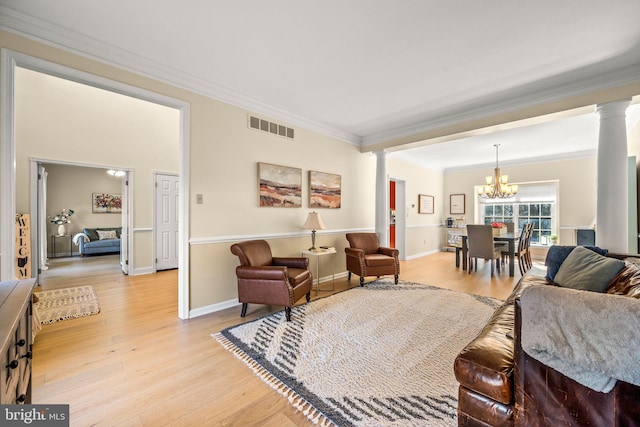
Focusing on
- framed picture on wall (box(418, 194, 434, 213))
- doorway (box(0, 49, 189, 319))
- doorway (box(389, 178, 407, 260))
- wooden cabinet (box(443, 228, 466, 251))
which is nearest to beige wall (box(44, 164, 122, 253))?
doorway (box(0, 49, 189, 319))

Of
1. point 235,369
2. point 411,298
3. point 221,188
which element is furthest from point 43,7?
point 411,298

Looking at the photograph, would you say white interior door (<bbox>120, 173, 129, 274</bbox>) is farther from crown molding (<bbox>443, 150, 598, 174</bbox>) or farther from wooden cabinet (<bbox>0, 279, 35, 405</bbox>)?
crown molding (<bbox>443, 150, 598, 174</bbox>)

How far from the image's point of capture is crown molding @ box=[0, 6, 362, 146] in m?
2.00

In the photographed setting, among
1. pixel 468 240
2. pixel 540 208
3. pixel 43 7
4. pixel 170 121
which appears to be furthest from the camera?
pixel 540 208

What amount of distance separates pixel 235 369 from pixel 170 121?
215 inches

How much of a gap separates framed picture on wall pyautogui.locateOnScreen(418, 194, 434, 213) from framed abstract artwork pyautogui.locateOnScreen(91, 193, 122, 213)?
9046 mm

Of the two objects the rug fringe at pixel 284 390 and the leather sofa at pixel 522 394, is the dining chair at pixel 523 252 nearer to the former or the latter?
the leather sofa at pixel 522 394

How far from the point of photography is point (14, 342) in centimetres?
93

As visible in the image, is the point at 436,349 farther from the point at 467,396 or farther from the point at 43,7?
the point at 43,7

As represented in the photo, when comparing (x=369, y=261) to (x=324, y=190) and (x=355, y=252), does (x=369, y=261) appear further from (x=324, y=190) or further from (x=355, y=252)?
(x=324, y=190)

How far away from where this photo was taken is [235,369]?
1.96 m

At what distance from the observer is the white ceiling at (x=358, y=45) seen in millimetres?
1903

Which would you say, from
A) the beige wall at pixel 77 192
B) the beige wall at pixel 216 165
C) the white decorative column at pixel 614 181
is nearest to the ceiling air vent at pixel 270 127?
the beige wall at pixel 216 165

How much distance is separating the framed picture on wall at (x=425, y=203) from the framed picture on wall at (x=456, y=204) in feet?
2.90
